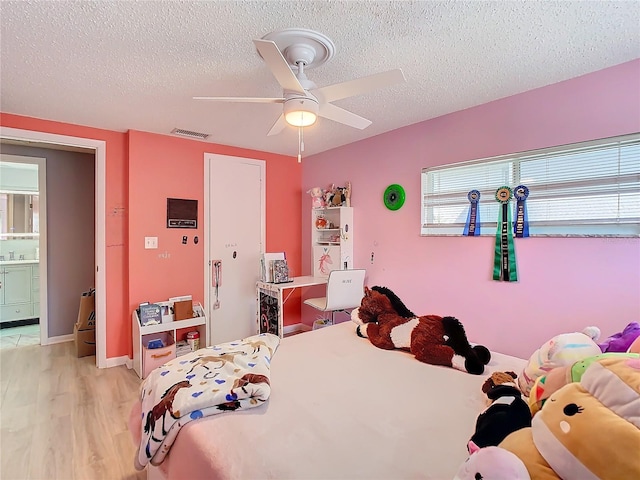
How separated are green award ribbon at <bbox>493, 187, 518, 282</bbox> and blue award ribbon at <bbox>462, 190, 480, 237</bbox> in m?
0.17

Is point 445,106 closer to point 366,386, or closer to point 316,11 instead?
point 316,11

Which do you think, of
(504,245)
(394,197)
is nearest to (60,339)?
(394,197)

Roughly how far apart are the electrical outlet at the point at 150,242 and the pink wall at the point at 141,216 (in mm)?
40

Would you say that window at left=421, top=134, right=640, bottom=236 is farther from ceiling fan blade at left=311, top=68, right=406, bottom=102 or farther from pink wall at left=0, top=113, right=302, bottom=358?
pink wall at left=0, top=113, right=302, bottom=358

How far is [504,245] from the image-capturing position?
8.11 feet

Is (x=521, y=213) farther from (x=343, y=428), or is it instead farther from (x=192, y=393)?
(x=192, y=393)

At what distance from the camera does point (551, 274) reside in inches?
88.2

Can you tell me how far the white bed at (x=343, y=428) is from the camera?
1.05m

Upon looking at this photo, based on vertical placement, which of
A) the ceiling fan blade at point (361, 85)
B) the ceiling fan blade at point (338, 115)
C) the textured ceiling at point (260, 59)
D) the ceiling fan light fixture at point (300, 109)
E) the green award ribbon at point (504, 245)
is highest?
the textured ceiling at point (260, 59)

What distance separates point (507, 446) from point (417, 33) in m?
1.78

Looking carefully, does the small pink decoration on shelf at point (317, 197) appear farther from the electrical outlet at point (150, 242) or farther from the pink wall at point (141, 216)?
the electrical outlet at point (150, 242)

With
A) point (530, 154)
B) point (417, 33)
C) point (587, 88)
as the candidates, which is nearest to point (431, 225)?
point (530, 154)

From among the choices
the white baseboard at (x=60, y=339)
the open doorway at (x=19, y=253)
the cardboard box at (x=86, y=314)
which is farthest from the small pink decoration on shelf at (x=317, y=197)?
the open doorway at (x=19, y=253)

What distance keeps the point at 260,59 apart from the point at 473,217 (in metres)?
1.97
